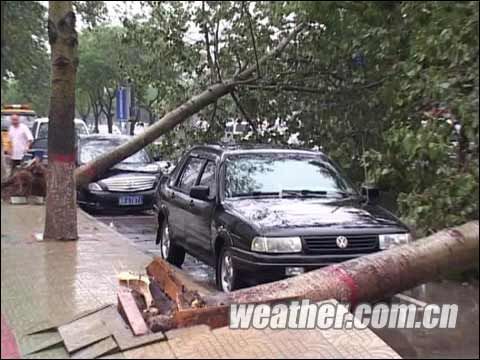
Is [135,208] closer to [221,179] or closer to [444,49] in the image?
[221,179]

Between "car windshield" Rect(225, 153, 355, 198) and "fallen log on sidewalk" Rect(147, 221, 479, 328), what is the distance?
8.44 ft

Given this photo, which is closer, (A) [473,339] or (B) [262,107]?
(A) [473,339]

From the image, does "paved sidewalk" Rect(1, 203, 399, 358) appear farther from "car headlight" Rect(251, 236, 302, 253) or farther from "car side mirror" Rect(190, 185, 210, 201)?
"car headlight" Rect(251, 236, 302, 253)

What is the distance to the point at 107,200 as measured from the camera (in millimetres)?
15930

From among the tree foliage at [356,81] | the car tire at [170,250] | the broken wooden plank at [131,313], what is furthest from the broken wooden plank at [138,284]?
the car tire at [170,250]

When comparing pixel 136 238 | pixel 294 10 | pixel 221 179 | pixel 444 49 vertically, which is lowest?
pixel 136 238

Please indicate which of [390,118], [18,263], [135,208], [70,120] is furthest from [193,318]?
[135,208]

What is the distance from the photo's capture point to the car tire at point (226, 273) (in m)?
7.93

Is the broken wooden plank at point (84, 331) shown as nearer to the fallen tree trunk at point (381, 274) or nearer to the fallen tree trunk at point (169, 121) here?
the fallen tree trunk at point (381, 274)

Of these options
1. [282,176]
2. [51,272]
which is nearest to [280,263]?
[282,176]

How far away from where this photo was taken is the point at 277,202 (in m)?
8.51

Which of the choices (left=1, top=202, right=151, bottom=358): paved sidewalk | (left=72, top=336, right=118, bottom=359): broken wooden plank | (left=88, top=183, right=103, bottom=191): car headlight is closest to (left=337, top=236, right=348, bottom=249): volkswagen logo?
(left=1, top=202, right=151, bottom=358): paved sidewalk

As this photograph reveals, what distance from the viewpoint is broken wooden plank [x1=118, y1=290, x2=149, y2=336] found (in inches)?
220

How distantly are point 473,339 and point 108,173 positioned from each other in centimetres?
1075
